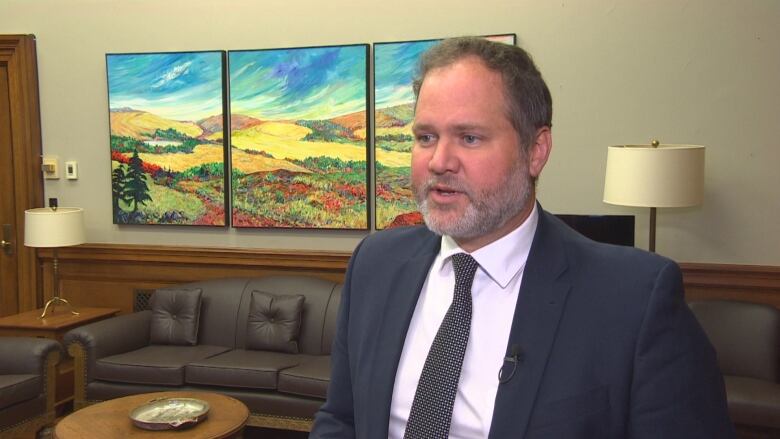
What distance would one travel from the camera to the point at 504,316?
4.69 feet

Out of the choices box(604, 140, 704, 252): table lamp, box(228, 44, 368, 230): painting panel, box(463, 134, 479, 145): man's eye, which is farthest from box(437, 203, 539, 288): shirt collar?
box(228, 44, 368, 230): painting panel

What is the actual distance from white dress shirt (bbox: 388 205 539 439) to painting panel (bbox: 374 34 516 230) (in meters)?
3.54

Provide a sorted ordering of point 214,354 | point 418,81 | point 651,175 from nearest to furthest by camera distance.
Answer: point 418,81 → point 651,175 → point 214,354

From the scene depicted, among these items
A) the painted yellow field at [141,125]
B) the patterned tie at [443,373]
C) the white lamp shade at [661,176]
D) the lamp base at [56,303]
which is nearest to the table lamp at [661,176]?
the white lamp shade at [661,176]

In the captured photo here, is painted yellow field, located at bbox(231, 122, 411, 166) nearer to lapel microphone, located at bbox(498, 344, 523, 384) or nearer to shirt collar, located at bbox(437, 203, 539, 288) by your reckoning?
shirt collar, located at bbox(437, 203, 539, 288)

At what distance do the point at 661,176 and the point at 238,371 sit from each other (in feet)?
8.83

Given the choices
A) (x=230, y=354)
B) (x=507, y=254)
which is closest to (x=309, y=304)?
(x=230, y=354)

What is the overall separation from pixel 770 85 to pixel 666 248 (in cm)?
116

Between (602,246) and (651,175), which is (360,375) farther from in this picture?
(651,175)

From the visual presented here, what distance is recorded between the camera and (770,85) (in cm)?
453

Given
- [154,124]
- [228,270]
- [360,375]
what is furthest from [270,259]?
[360,375]

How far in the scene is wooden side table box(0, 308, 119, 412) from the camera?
16.3 feet

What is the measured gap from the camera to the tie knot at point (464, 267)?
4.84 feet

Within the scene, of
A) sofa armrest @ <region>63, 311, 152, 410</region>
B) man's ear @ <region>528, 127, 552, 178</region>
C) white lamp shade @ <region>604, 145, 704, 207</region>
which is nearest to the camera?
man's ear @ <region>528, 127, 552, 178</region>
